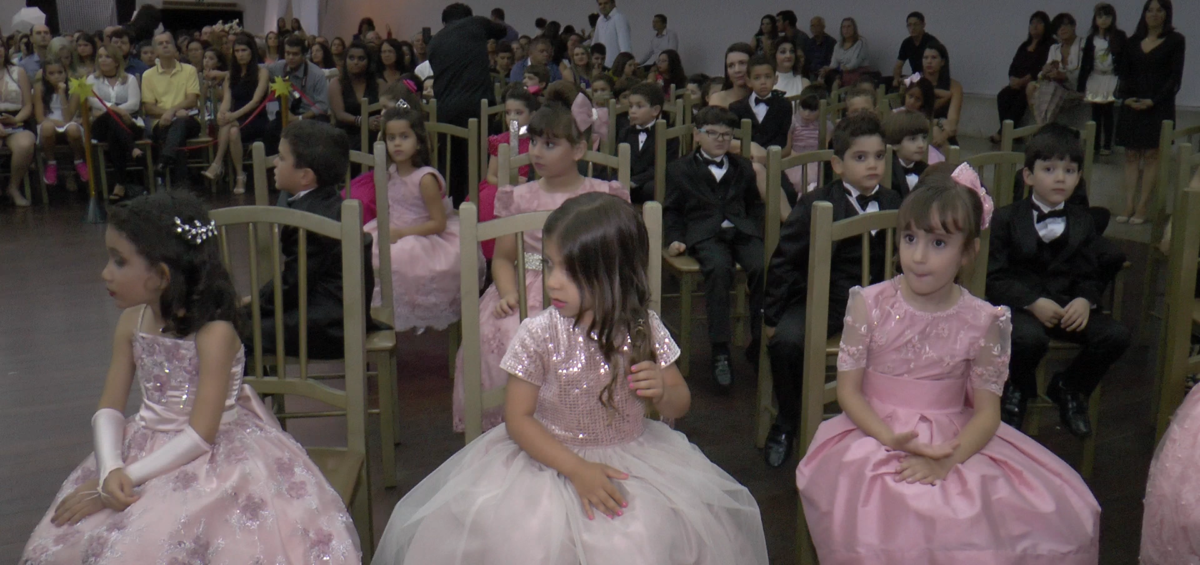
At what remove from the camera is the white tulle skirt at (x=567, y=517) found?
1.58 meters

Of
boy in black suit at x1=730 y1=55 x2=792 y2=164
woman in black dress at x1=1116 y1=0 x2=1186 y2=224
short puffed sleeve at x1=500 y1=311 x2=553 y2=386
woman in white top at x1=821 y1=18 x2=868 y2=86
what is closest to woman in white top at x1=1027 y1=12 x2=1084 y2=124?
woman in black dress at x1=1116 y1=0 x2=1186 y2=224

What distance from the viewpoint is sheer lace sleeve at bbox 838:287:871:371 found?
1.94m

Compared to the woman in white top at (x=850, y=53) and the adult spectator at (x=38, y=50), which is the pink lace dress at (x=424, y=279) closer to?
the adult spectator at (x=38, y=50)

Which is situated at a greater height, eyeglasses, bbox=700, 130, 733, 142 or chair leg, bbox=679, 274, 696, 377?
eyeglasses, bbox=700, 130, 733, 142

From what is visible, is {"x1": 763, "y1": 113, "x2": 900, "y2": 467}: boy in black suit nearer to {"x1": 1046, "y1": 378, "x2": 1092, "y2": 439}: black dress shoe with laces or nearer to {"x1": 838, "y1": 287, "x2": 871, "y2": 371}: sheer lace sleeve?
{"x1": 1046, "y1": 378, "x2": 1092, "y2": 439}: black dress shoe with laces

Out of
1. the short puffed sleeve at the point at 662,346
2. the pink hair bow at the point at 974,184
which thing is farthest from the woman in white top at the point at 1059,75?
the short puffed sleeve at the point at 662,346

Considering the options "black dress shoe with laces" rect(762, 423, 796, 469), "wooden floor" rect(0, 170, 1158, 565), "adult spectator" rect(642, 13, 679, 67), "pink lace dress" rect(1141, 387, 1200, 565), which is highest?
"adult spectator" rect(642, 13, 679, 67)

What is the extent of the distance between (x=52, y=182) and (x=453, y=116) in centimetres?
320

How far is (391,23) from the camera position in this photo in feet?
55.6

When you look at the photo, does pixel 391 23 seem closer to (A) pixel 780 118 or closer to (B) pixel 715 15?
(B) pixel 715 15

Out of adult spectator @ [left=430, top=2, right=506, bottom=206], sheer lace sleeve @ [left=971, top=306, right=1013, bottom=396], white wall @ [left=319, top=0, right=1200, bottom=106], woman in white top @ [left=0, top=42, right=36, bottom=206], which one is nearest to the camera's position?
sheer lace sleeve @ [left=971, top=306, right=1013, bottom=396]

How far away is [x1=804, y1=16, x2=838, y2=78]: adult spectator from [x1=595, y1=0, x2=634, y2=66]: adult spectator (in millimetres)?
1709

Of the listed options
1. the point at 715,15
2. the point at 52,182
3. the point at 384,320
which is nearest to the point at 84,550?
the point at 384,320

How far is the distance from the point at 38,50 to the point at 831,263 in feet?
22.9
